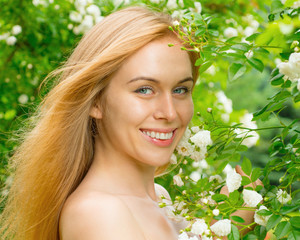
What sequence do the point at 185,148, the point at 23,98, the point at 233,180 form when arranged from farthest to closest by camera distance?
1. the point at 23,98
2. the point at 185,148
3. the point at 233,180

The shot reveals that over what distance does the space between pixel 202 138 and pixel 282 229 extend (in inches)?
20.2

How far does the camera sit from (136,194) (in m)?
1.91

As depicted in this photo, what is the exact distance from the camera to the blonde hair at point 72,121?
1807mm

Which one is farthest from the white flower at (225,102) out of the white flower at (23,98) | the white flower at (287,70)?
the white flower at (287,70)

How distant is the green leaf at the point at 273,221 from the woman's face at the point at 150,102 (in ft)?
1.68

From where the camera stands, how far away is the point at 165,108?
5.78 ft

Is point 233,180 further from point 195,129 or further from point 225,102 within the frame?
point 225,102

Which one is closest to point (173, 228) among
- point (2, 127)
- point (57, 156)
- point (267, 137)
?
point (57, 156)

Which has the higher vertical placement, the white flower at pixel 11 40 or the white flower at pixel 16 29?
the white flower at pixel 16 29

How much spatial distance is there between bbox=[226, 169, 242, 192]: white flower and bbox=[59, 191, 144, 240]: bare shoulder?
318 mm

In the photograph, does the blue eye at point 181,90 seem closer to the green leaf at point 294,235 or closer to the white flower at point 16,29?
the green leaf at point 294,235

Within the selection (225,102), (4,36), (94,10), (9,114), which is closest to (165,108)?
(94,10)

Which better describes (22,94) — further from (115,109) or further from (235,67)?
(235,67)

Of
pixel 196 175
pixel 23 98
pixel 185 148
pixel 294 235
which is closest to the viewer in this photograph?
pixel 294 235
